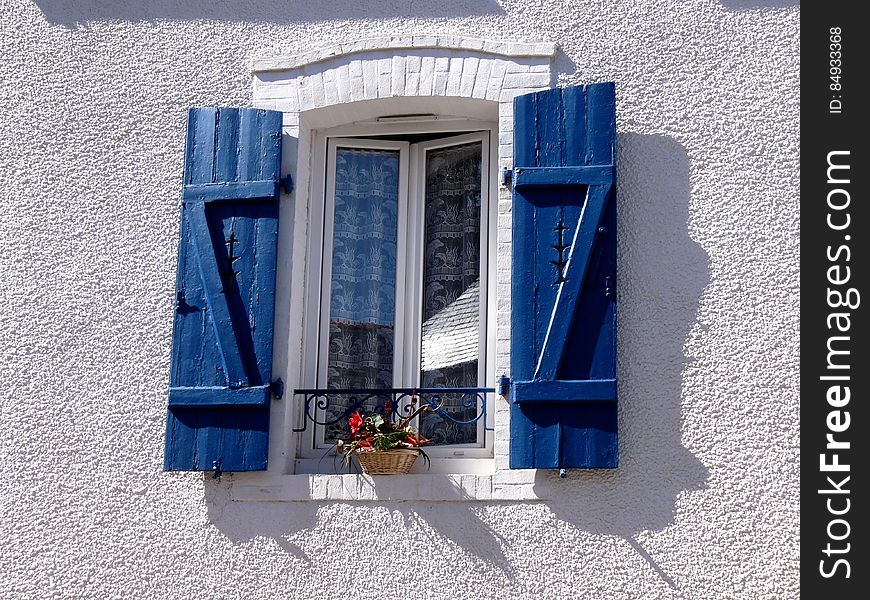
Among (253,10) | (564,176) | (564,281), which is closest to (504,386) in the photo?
(564,281)

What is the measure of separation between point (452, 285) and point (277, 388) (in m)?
1.04

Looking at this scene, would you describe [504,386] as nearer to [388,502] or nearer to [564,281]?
[564,281]

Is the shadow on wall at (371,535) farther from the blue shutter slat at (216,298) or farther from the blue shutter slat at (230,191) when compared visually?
the blue shutter slat at (230,191)

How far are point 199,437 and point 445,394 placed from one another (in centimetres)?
116

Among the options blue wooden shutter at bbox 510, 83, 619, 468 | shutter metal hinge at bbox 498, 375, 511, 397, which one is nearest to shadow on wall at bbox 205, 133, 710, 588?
blue wooden shutter at bbox 510, 83, 619, 468

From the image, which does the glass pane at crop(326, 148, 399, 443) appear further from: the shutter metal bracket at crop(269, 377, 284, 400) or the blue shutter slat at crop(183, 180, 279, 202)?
the blue shutter slat at crop(183, 180, 279, 202)

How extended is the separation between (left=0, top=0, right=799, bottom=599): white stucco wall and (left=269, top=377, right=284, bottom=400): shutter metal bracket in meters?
0.50

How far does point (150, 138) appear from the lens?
663cm

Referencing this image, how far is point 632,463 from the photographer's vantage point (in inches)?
228

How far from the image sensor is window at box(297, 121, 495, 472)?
637cm

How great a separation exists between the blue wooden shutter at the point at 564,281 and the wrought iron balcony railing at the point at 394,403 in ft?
1.26

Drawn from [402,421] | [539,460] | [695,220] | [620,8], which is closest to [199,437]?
[402,421]
